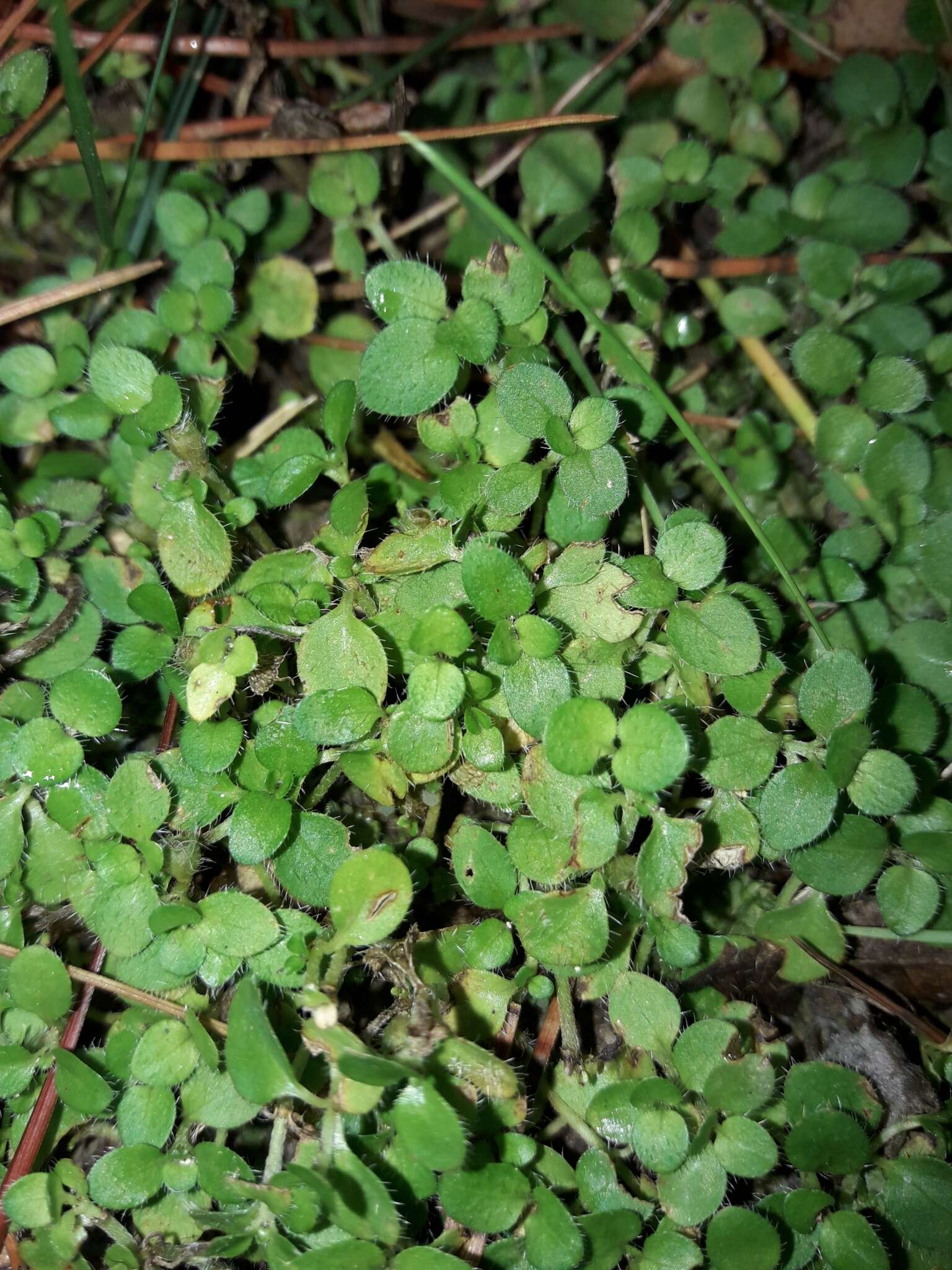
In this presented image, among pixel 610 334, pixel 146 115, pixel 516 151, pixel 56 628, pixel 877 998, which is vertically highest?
pixel 146 115

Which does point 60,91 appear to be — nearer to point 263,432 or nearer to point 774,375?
point 263,432

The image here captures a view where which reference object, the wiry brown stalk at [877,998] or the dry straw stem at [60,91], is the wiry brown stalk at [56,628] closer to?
the dry straw stem at [60,91]

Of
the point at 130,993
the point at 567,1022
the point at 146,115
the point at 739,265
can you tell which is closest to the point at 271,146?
the point at 146,115

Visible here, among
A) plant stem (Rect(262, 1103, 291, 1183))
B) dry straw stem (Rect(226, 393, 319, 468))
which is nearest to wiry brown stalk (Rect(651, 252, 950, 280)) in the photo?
dry straw stem (Rect(226, 393, 319, 468))

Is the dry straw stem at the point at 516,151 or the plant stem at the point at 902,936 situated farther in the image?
the dry straw stem at the point at 516,151

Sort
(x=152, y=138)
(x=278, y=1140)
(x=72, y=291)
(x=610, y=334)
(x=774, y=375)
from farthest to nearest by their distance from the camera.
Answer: (x=152, y=138)
(x=774, y=375)
(x=72, y=291)
(x=610, y=334)
(x=278, y=1140)

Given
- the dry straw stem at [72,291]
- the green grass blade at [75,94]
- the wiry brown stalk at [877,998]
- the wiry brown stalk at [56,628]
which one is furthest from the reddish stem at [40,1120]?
the green grass blade at [75,94]

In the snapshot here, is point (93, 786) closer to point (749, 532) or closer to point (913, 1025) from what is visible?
point (749, 532)
